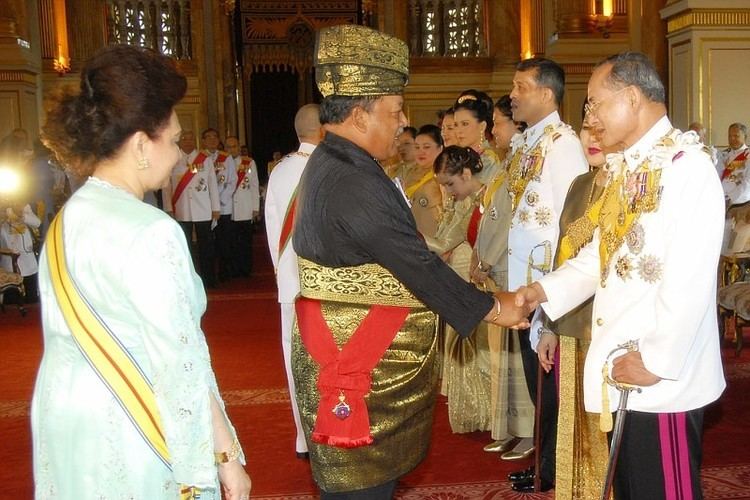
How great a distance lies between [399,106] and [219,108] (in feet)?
44.0

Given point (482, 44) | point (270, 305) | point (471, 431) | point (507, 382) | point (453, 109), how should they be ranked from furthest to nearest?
point (482, 44), point (270, 305), point (453, 109), point (471, 431), point (507, 382)

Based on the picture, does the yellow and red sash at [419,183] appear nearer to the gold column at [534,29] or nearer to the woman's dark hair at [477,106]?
the woman's dark hair at [477,106]

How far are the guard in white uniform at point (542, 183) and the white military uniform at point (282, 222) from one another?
3.24ft

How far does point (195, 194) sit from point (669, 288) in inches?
337

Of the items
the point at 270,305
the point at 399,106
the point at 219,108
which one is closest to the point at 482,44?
the point at 219,108

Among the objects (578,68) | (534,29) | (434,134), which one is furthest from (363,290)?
(534,29)

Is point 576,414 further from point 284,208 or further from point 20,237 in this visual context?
point 20,237

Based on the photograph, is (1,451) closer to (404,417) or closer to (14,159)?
(404,417)

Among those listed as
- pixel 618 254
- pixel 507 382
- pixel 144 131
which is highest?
pixel 144 131

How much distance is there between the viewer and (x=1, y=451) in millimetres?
4781

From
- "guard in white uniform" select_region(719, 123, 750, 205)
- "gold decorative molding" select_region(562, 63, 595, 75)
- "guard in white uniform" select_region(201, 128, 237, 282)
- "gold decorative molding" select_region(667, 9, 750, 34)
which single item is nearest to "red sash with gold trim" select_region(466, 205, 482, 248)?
"gold decorative molding" select_region(667, 9, 750, 34)

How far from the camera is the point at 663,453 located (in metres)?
2.48

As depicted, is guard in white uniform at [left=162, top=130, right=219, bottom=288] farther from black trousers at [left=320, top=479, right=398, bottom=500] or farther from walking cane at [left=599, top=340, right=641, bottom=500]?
walking cane at [left=599, top=340, right=641, bottom=500]

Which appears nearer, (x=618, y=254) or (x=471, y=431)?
(x=618, y=254)
